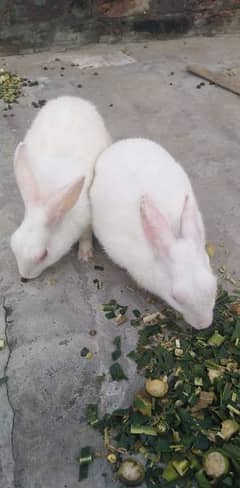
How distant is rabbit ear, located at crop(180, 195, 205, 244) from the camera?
2699mm

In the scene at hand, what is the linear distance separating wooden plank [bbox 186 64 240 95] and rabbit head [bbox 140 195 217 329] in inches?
123

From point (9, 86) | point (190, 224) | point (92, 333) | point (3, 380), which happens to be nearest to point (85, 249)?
point (92, 333)

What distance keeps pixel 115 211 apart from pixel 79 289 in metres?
0.53

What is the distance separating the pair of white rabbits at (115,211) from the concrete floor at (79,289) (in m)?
0.23

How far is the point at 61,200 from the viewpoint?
9.87ft

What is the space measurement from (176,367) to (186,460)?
46 cm

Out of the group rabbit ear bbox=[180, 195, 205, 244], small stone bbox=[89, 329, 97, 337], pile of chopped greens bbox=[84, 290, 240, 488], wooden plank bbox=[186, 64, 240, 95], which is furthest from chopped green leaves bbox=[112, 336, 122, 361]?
wooden plank bbox=[186, 64, 240, 95]

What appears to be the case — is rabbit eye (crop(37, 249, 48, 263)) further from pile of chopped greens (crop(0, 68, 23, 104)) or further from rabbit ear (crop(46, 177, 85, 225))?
pile of chopped greens (crop(0, 68, 23, 104))

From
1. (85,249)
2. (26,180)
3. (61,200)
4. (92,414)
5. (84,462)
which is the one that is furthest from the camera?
(85,249)

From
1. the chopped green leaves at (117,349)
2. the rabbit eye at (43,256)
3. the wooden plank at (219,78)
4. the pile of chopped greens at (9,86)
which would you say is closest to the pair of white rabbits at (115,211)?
the rabbit eye at (43,256)

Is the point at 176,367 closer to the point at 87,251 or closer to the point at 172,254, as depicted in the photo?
the point at 172,254

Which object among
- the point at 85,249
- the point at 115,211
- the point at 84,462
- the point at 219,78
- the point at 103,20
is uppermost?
the point at 103,20

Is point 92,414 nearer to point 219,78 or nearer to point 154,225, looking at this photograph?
point 154,225

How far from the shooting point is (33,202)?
122 inches
